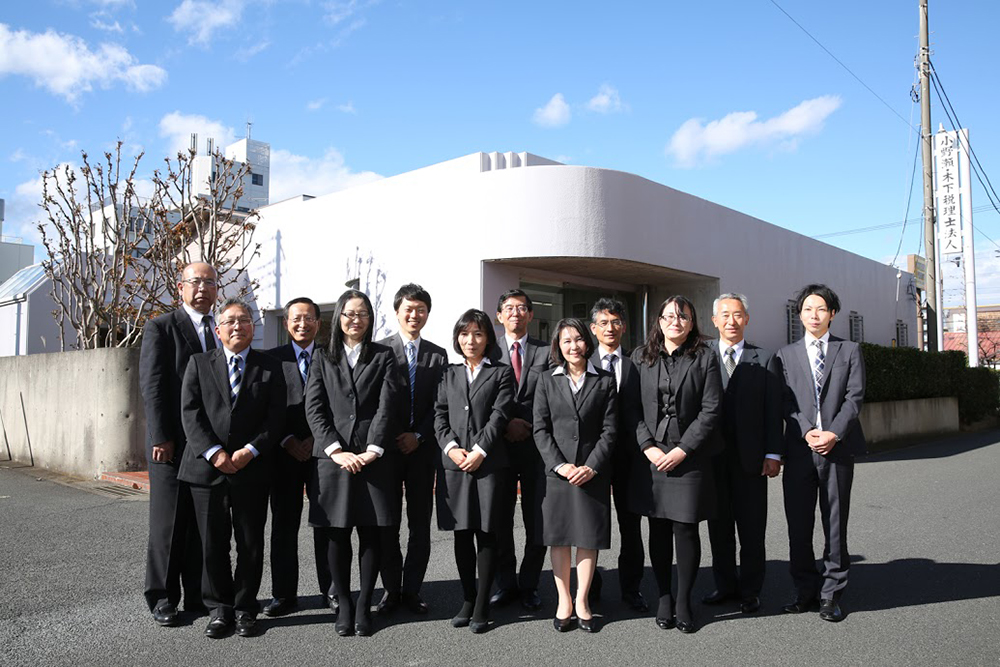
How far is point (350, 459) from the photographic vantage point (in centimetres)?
443

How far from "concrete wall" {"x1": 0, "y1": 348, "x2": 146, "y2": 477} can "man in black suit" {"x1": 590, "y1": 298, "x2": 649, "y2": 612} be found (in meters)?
6.80

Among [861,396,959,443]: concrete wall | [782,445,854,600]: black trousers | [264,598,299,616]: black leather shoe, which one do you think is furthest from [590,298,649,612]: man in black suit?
[861,396,959,443]: concrete wall

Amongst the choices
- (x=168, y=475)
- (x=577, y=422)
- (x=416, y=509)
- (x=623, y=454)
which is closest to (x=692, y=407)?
(x=623, y=454)

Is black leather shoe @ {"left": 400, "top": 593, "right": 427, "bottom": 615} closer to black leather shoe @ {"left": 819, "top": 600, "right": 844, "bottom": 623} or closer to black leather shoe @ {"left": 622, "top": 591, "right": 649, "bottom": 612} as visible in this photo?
black leather shoe @ {"left": 622, "top": 591, "right": 649, "bottom": 612}

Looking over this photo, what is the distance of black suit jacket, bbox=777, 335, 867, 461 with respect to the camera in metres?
4.77

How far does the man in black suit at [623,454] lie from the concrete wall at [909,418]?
33.9 feet

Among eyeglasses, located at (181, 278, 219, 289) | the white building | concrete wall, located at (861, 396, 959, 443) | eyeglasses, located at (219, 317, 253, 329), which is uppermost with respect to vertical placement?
the white building

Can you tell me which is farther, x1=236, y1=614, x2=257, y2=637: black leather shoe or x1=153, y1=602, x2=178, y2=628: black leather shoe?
x1=153, y1=602, x2=178, y2=628: black leather shoe

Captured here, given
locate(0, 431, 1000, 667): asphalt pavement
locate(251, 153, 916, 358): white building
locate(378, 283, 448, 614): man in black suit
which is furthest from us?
locate(251, 153, 916, 358): white building

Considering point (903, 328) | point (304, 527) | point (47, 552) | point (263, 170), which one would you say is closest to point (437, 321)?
point (304, 527)

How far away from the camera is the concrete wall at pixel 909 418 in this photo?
559 inches

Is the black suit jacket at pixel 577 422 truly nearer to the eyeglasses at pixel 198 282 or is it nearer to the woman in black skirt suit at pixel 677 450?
the woman in black skirt suit at pixel 677 450

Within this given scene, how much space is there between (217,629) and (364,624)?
813 mm

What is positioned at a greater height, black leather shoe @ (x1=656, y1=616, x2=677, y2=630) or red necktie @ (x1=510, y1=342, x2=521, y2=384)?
red necktie @ (x1=510, y1=342, x2=521, y2=384)
